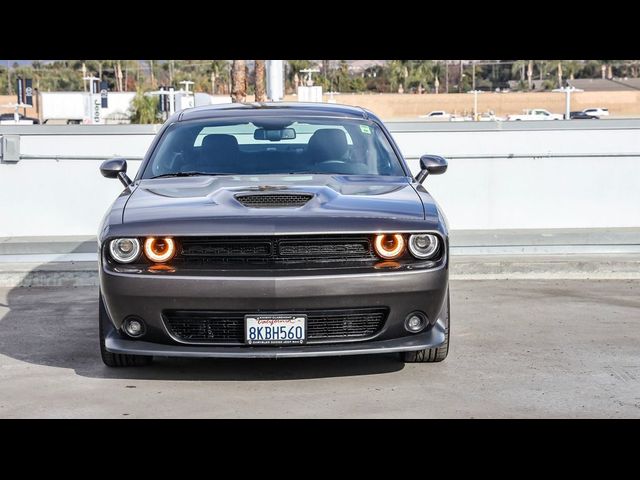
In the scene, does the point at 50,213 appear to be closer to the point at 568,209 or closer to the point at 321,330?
the point at 568,209

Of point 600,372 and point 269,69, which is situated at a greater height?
point 269,69

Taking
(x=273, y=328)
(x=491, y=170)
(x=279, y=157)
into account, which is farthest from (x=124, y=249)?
(x=491, y=170)

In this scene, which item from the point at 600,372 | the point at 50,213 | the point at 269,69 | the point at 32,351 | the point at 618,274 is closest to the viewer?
the point at 600,372

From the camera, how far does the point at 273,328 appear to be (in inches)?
229

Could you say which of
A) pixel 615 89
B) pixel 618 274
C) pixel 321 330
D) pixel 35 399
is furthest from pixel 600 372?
pixel 615 89

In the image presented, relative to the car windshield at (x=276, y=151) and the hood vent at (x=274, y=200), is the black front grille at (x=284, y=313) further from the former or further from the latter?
the car windshield at (x=276, y=151)

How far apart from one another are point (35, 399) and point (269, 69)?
38.3 ft

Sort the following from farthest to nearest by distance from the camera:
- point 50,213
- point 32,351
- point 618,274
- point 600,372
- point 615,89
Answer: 1. point 615,89
2. point 50,213
3. point 618,274
4. point 32,351
5. point 600,372

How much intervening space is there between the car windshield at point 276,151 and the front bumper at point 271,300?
1.42m

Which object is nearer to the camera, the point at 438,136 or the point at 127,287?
the point at 127,287

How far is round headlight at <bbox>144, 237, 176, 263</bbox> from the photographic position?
5887 millimetres

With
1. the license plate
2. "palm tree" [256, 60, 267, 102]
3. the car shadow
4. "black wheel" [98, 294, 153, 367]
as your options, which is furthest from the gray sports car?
"palm tree" [256, 60, 267, 102]

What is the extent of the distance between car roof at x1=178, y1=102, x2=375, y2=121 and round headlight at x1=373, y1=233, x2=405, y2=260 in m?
1.91

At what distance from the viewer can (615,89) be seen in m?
105
